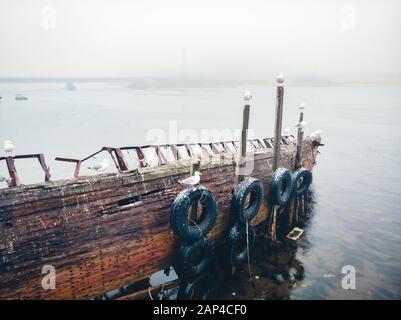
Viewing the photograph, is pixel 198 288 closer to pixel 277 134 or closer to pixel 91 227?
pixel 91 227

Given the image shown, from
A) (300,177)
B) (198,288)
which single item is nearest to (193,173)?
(198,288)

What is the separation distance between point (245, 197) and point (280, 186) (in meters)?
2.58

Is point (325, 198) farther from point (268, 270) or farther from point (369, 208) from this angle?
point (268, 270)

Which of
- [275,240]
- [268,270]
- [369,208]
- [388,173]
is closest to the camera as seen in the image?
[268,270]

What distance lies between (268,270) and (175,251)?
4.24 metres

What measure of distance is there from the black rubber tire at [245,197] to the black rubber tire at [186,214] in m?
1.11

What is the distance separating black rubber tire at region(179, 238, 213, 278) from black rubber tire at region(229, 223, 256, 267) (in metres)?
1.23

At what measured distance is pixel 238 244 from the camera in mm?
11227

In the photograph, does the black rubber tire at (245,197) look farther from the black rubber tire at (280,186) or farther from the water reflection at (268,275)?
the water reflection at (268,275)

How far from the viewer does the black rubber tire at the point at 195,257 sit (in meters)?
9.02

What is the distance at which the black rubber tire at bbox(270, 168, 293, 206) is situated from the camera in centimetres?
1245

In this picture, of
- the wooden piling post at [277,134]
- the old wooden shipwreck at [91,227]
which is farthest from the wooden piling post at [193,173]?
the wooden piling post at [277,134]
